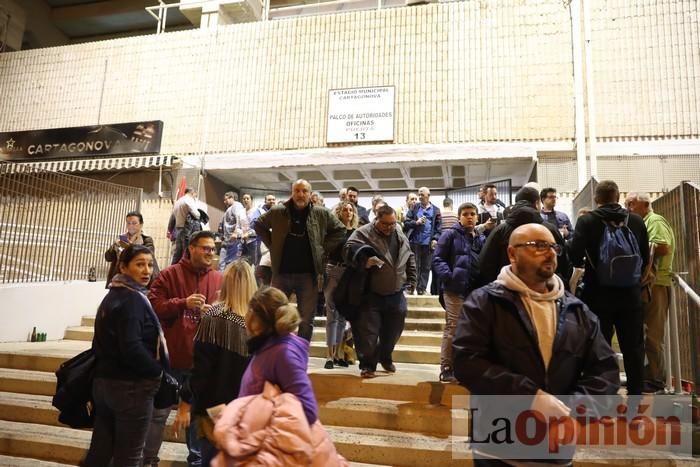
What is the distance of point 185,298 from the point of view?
11.5ft

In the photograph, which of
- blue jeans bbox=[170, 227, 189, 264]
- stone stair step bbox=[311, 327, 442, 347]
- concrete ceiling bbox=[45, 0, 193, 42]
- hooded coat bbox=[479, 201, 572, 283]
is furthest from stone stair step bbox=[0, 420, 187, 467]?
concrete ceiling bbox=[45, 0, 193, 42]

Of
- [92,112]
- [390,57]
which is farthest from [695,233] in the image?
[92,112]

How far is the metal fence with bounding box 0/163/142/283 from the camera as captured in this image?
7000 millimetres

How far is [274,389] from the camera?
7.24 feet

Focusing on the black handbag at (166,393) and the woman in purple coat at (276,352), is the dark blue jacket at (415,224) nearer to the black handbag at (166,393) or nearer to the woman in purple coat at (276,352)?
the black handbag at (166,393)

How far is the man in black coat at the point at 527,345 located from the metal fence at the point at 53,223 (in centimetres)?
708

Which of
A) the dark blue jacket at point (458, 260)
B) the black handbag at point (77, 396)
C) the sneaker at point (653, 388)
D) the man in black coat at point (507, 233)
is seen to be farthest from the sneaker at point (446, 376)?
the black handbag at point (77, 396)

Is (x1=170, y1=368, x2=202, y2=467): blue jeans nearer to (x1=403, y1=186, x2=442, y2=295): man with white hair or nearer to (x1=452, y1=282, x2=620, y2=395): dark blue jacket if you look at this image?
(x1=452, y1=282, x2=620, y2=395): dark blue jacket

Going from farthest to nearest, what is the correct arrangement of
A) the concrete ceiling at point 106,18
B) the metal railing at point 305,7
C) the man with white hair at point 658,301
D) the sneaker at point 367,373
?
the concrete ceiling at point 106,18, the metal railing at point 305,7, the sneaker at point 367,373, the man with white hair at point 658,301

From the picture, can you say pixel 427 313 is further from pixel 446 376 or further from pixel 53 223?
pixel 53 223

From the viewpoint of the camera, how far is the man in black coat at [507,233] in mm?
3473

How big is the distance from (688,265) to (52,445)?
Result: 587cm

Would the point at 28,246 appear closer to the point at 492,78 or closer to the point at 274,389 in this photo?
the point at 274,389

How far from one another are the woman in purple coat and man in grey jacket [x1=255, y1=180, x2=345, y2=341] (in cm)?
231
